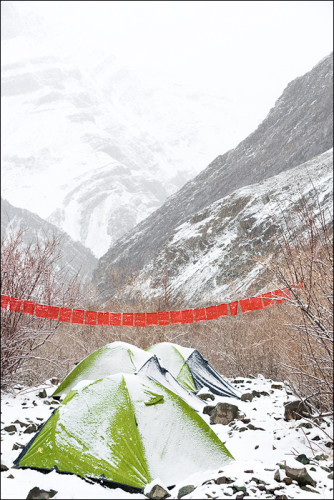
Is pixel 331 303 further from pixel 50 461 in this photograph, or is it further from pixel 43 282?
pixel 43 282

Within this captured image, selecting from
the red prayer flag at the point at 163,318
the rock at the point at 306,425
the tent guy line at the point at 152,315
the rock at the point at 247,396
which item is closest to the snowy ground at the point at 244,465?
the rock at the point at 306,425

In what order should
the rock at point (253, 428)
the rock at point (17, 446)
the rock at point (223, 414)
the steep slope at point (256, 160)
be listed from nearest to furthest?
1. the rock at point (17, 446)
2. the rock at point (253, 428)
3. the rock at point (223, 414)
4. the steep slope at point (256, 160)

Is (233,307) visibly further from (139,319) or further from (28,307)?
(28,307)

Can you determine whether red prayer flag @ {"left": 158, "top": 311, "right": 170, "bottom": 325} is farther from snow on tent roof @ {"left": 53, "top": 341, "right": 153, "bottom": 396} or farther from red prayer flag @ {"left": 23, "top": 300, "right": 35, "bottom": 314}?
red prayer flag @ {"left": 23, "top": 300, "right": 35, "bottom": 314}

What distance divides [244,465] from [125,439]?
133cm

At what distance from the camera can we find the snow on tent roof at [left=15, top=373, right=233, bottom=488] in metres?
4.25

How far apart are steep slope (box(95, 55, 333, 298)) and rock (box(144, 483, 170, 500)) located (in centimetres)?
3276

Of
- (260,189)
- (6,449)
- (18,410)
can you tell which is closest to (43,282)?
(18,410)

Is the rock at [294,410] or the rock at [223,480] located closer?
the rock at [223,480]

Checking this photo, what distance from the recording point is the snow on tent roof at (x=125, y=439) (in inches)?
167

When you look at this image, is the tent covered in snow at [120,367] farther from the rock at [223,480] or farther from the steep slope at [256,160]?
the steep slope at [256,160]

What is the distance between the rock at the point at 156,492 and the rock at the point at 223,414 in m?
2.34

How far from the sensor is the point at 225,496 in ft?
11.2

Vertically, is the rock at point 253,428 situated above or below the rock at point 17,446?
below
